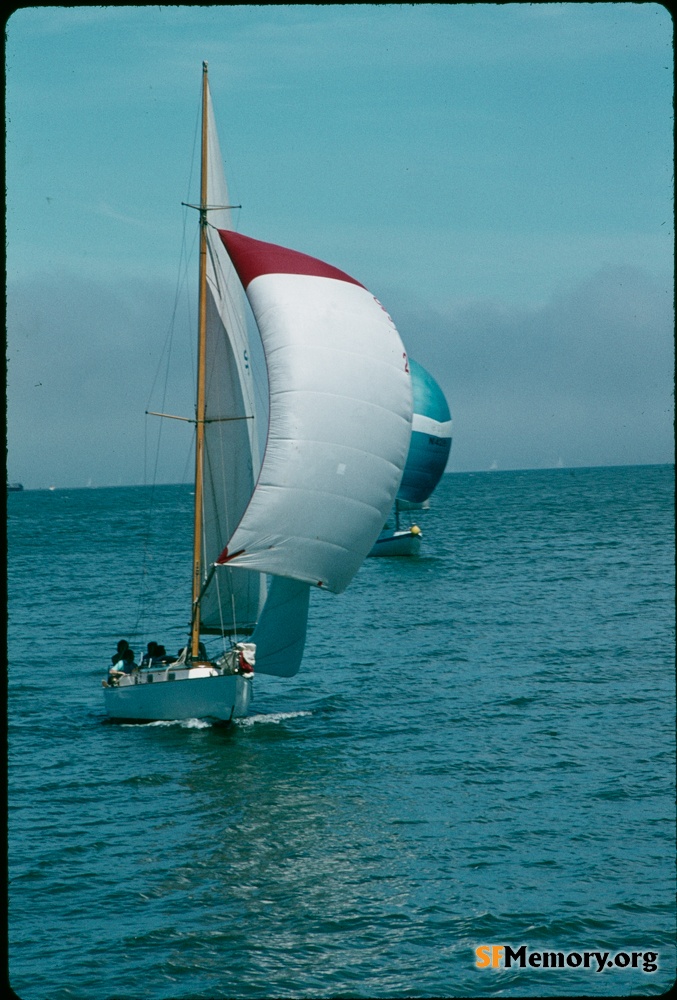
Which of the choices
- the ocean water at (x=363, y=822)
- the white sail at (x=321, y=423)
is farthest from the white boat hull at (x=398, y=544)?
the white sail at (x=321, y=423)

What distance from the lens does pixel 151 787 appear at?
23234mm

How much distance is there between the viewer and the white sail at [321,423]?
79.4 feet

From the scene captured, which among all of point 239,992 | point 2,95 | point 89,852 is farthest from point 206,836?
point 2,95

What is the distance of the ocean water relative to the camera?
15938 mm

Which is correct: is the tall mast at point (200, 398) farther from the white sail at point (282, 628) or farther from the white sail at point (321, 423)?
A: the white sail at point (321, 423)

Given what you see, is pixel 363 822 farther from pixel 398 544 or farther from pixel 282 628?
pixel 398 544

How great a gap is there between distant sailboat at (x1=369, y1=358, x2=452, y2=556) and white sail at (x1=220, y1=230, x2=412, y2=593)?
138 ft

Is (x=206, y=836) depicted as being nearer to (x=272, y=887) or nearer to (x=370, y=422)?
(x=272, y=887)

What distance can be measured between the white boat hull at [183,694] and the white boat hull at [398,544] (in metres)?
41.2

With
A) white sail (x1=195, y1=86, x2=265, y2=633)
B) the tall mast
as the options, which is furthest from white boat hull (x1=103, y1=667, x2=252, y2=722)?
white sail (x1=195, y1=86, x2=265, y2=633)

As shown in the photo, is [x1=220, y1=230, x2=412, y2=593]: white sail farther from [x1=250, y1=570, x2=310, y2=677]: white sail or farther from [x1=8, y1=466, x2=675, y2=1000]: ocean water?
[x1=8, y1=466, x2=675, y2=1000]: ocean water

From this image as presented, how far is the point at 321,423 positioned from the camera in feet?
79.3

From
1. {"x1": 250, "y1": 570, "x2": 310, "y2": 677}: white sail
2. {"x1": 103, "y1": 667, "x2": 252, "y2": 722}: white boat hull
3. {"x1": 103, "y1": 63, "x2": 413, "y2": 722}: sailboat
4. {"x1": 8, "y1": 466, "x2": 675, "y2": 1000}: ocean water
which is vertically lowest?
{"x1": 8, "y1": 466, "x2": 675, "y2": 1000}: ocean water

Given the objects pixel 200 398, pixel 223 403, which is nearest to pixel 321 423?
pixel 200 398
